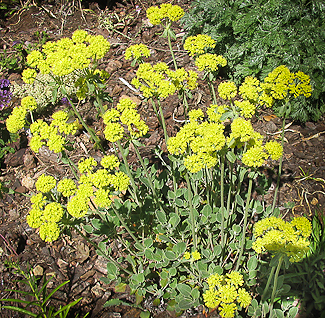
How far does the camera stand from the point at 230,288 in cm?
220

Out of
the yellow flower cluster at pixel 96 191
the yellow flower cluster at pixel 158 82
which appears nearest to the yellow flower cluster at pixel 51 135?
the yellow flower cluster at pixel 96 191

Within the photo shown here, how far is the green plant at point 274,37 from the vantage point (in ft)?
13.1

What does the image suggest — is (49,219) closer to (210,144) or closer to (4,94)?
(210,144)

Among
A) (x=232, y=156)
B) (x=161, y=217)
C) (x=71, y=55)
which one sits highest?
(x=71, y=55)

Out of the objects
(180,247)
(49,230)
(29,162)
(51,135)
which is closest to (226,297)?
(180,247)

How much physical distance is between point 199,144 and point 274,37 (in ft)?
9.50

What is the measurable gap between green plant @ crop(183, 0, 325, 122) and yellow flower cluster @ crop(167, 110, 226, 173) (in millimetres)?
1975

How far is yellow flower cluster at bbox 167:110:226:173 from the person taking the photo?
2053 mm

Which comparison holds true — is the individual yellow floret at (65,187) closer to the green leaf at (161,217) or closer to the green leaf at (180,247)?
the green leaf at (161,217)

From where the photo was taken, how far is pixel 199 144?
2.12 meters

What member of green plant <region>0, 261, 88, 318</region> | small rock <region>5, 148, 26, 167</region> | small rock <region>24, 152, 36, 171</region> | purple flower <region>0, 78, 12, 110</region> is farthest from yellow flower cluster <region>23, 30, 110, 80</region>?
purple flower <region>0, 78, 12, 110</region>

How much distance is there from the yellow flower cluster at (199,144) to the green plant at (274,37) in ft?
6.48

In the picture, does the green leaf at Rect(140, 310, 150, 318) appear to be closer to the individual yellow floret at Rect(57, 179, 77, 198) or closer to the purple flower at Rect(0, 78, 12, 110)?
the individual yellow floret at Rect(57, 179, 77, 198)

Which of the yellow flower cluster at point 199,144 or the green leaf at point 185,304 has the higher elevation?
the yellow flower cluster at point 199,144
